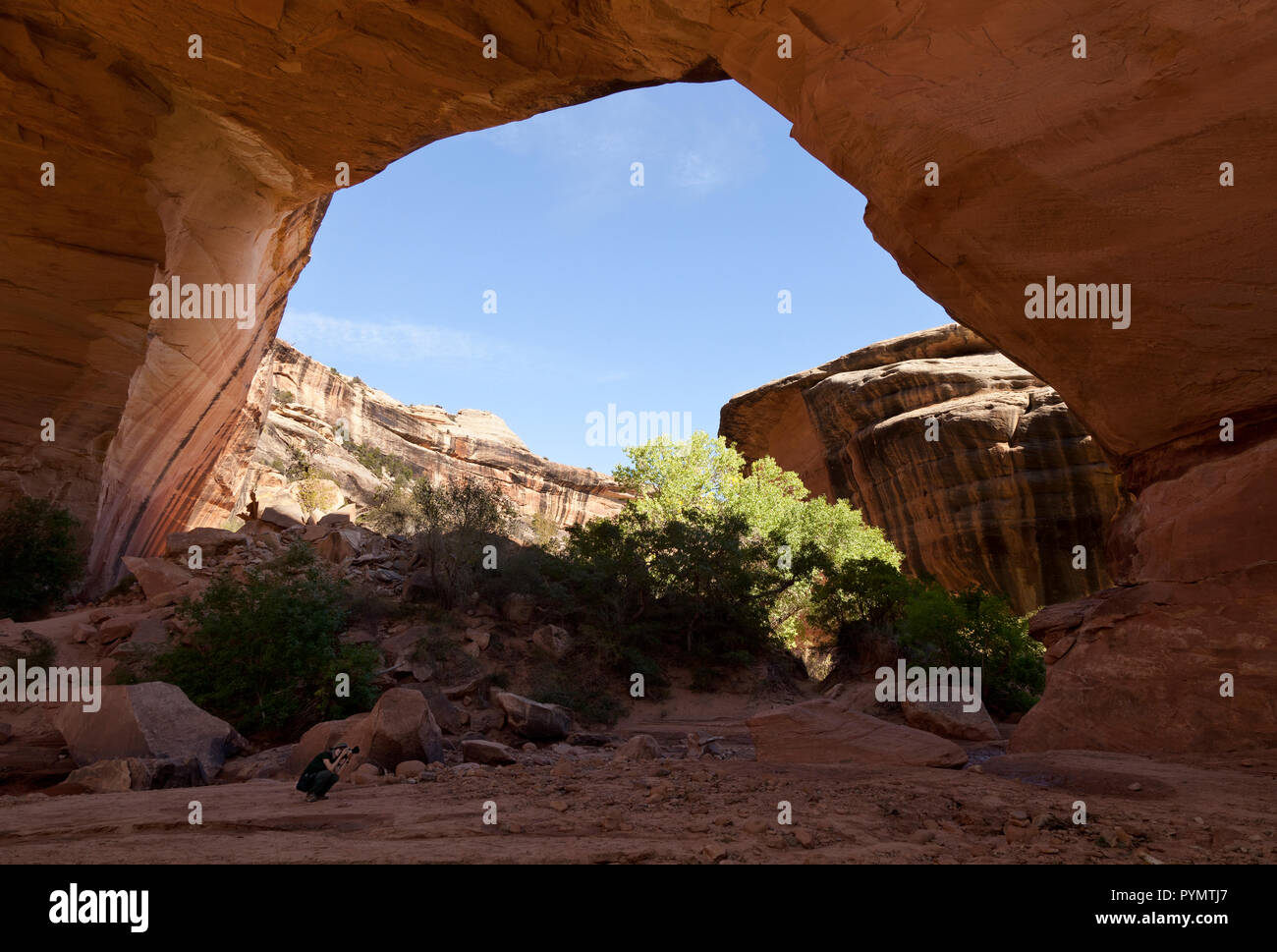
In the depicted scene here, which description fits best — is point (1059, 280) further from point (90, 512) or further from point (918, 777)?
point (90, 512)

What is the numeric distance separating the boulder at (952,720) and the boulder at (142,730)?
8796 mm

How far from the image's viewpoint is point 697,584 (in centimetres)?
1762

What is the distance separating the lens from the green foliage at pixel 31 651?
10.3m

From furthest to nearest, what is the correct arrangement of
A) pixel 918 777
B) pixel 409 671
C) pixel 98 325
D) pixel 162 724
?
pixel 98 325, pixel 409 671, pixel 162 724, pixel 918 777

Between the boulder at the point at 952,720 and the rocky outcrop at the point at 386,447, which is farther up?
the rocky outcrop at the point at 386,447

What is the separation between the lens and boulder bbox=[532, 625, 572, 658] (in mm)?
14664

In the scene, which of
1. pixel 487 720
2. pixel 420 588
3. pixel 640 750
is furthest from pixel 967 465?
pixel 640 750

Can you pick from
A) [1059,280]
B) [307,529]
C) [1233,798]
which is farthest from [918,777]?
[307,529]

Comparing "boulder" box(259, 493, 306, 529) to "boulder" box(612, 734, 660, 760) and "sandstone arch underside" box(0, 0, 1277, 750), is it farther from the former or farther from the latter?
"boulder" box(612, 734, 660, 760)

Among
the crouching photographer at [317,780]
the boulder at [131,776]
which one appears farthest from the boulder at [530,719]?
the crouching photographer at [317,780]

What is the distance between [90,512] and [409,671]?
26.8 feet

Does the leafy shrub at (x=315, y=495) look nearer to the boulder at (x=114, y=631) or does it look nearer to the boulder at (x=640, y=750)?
the boulder at (x=114, y=631)

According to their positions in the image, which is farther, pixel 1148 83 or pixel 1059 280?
pixel 1059 280

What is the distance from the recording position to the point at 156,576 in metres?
13.8
